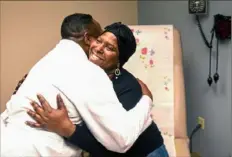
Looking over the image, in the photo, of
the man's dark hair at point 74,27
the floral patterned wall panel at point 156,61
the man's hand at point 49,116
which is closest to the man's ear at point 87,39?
the man's dark hair at point 74,27

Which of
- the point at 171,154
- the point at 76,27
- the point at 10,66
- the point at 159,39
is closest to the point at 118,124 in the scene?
the point at 76,27

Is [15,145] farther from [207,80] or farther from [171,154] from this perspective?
[207,80]

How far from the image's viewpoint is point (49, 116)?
1255 mm

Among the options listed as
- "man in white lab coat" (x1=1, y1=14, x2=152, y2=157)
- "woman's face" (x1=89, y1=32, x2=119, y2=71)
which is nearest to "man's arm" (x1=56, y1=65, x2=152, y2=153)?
"man in white lab coat" (x1=1, y1=14, x2=152, y2=157)

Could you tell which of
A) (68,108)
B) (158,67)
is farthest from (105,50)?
(158,67)

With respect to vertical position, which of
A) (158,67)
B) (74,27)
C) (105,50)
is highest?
(74,27)

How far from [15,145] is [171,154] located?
102 cm

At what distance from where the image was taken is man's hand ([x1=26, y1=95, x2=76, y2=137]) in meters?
1.25

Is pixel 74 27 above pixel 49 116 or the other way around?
above

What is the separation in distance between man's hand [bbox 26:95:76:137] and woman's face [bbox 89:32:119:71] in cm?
33

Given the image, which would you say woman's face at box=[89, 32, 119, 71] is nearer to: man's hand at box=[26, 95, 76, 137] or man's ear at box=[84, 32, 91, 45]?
man's ear at box=[84, 32, 91, 45]

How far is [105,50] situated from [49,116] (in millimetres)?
406

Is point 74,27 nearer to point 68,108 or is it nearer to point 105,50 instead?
point 105,50

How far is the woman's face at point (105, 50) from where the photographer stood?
4.91ft
